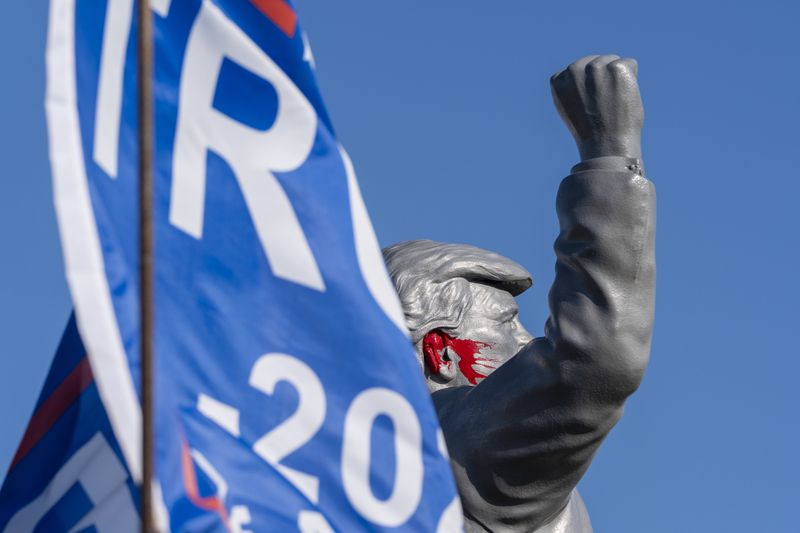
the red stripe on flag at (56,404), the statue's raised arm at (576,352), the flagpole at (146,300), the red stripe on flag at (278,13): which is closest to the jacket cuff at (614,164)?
the statue's raised arm at (576,352)

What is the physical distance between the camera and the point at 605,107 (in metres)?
5.99

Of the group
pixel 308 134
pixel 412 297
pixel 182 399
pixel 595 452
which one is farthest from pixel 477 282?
pixel 182 399

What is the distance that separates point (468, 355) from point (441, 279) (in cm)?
28

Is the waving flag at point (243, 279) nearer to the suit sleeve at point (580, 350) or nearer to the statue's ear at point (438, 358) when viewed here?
the suit sleeve at point (580, 350)

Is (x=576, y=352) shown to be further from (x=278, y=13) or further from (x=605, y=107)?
(x=278, y=13)

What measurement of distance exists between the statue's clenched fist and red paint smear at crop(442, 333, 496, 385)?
100 centimetres

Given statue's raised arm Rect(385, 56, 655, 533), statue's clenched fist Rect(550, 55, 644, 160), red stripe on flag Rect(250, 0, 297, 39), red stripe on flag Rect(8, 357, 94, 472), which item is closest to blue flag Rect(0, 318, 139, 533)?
red stripe on flag Rect(8, 357, 94, 472)

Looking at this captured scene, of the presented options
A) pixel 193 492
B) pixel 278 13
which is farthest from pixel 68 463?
pixel 278 13

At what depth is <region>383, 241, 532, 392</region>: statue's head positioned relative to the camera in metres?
6.73

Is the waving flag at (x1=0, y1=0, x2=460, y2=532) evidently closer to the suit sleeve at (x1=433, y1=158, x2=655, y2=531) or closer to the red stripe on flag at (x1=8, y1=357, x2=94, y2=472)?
the red stripe on flag at (x1=8, y1=357, x2=94, y2=472)

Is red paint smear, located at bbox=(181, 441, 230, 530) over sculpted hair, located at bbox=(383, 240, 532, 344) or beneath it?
over

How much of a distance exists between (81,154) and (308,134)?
0.83 metres

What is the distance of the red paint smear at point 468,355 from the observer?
266 inches

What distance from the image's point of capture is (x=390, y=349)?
190 inches
